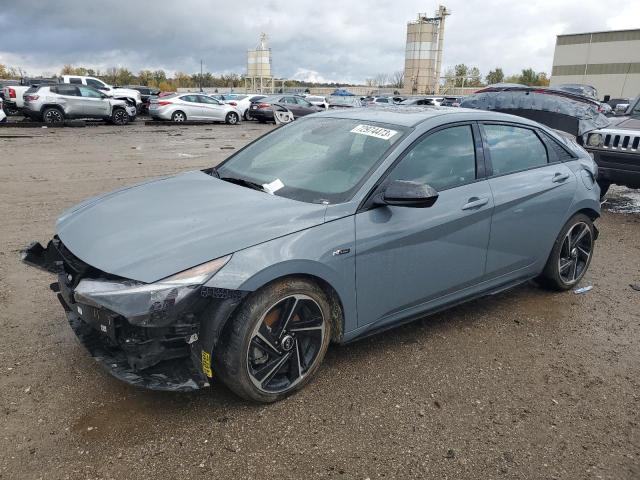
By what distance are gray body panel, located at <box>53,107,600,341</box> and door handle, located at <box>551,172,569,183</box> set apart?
0.04 metres

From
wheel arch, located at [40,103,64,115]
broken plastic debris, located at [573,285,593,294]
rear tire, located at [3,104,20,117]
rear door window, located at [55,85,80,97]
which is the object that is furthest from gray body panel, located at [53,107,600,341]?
rear tire, located at [3,104,20,117]

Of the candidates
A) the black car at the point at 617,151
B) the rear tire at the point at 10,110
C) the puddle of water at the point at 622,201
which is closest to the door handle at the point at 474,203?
the black car at the point at 617,151

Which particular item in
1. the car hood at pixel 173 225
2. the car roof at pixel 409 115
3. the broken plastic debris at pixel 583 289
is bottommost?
the broken plastic debris at pixel 583 289

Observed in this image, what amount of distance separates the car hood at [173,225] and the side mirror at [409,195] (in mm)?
416

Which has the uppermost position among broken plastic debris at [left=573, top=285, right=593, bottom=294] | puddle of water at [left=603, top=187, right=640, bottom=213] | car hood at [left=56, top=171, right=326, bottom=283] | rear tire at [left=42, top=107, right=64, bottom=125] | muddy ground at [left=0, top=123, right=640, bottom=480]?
car hood at [left=56, top=171, right=326, bottom=283]

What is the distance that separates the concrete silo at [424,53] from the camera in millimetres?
82688

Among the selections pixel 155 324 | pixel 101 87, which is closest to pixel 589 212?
pixel 155 324

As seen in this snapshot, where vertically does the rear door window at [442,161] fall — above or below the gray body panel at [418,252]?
above

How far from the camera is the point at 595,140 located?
7680 millimetres

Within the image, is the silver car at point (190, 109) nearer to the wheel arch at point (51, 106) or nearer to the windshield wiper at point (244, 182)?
the wheel arch at point (51, 106)

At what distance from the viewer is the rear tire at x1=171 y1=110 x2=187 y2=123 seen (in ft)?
78.1

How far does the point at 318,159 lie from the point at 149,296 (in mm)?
1571

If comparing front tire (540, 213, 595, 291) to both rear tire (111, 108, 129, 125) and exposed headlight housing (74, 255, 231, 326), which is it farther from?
rear tire (111, 108, 129, 125)

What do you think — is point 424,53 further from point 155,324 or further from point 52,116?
point 155,324
